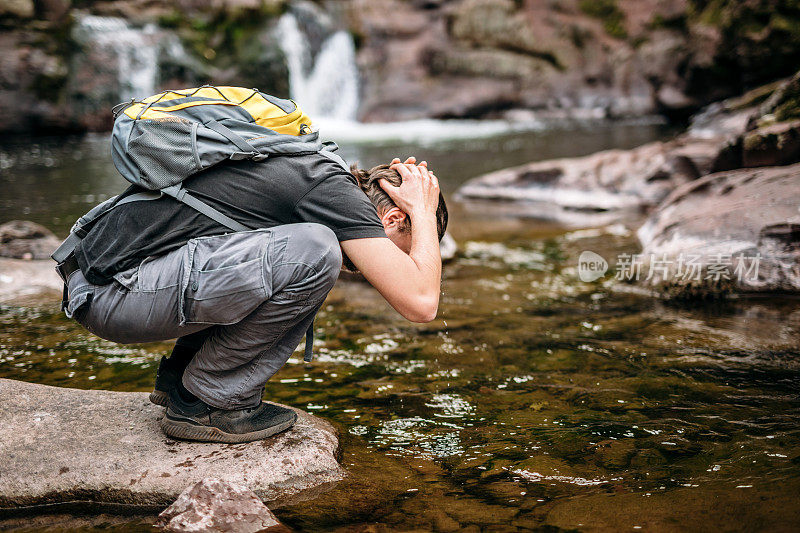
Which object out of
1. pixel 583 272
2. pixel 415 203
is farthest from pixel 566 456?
pixel 583 272

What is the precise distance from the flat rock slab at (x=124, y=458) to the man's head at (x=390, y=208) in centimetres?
81

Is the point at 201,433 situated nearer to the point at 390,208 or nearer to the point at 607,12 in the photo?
the point at 390,208

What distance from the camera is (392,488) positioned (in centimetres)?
250

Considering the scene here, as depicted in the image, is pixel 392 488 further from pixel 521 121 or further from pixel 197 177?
pixel 521 121

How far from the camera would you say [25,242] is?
573 cm

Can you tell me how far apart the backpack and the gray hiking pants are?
0.44ft

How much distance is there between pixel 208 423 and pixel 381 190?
3.51ft

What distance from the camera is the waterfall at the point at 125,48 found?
17234 mm

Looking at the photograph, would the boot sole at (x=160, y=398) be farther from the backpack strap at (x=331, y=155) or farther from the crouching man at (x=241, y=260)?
the backpack strap at (x=331, y=155)

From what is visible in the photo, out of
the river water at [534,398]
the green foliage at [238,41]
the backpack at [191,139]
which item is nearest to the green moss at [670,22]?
the green foliage at [238,41]

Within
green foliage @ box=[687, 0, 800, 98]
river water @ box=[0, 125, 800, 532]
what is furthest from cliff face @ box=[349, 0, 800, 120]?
river water @ box=[0, 125, 800, 532]

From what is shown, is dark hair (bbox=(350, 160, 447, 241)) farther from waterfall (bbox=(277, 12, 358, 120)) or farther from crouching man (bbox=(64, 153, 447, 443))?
waterfall (bbox=(277, 12, 358, 120))

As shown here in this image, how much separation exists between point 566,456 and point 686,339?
62.0 inches

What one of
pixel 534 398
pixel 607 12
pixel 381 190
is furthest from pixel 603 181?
pixel 607 12
